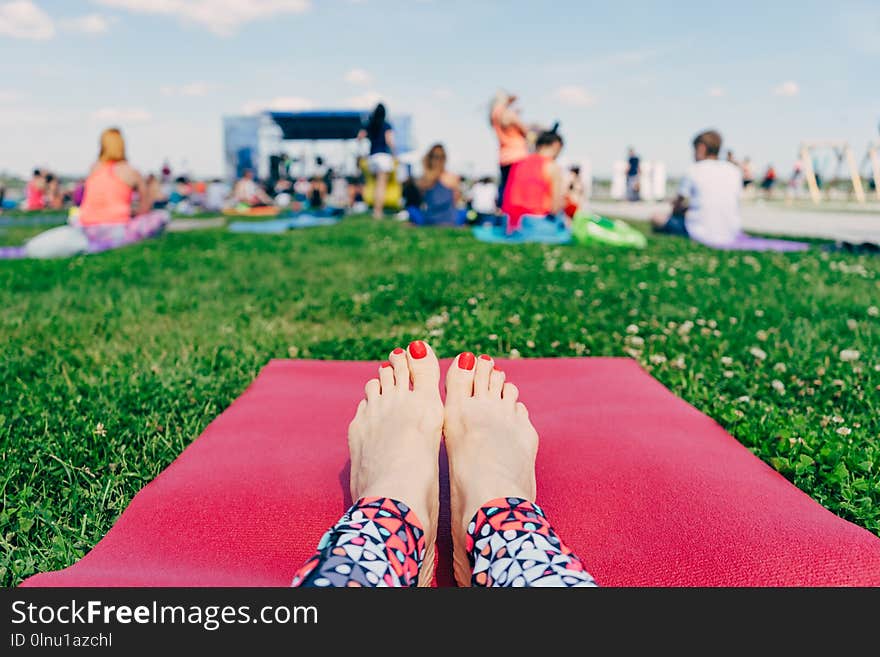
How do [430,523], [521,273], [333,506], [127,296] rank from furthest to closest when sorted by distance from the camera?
[521,273] < [127,296] < [333,506] < [430,523]

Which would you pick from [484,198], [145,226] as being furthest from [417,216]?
[145,226]

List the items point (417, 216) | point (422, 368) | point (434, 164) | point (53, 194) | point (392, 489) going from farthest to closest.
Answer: point (53, 194)
point (434, 164)
point (417, 216)
point (422, 368)
point (392, 489)

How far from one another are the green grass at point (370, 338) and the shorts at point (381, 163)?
23.3 feet

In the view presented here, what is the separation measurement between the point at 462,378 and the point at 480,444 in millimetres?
293

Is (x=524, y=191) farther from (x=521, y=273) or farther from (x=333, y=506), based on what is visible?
(x=333, y=506)

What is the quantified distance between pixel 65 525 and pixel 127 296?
11.1ft

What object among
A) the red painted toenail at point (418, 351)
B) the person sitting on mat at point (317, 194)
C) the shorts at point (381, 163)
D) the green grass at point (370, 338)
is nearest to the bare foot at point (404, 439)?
the red painted toenail at point (418, 351)

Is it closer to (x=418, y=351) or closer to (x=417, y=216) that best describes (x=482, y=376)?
(x=418, y=351)

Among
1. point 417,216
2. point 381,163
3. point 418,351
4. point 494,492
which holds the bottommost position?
point 494,492

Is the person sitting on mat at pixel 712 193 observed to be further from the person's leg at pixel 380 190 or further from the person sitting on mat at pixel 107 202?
the person's leg at pixel 380 190

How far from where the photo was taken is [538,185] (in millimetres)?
9117

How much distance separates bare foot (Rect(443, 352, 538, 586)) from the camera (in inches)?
62.7
